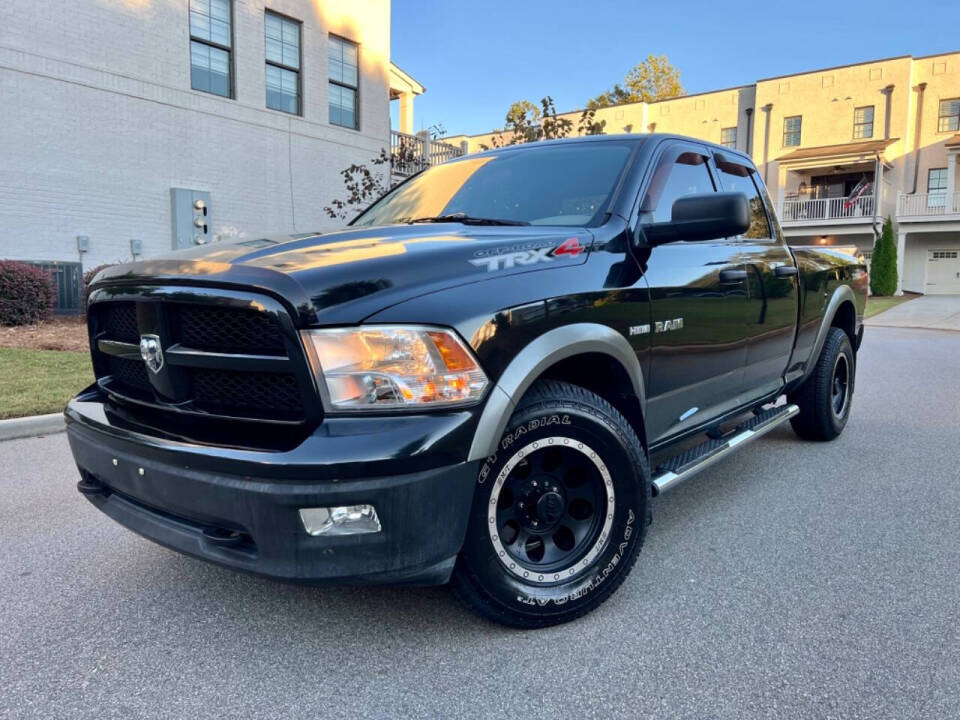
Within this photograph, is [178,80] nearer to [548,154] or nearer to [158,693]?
[548,154]

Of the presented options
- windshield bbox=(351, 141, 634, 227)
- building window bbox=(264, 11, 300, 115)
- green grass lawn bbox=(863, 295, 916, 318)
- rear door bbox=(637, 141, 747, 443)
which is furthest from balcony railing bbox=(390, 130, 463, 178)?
green grass lawn bbox=(863, 295, 916, 318)

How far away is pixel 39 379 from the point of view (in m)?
7.04

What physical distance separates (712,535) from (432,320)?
2.06m

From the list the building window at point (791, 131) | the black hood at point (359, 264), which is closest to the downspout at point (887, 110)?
the building window at point (791, 131)

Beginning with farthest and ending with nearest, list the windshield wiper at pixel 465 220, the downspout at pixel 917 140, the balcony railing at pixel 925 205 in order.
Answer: the downspout at pixel 917 140, the balcony railing at pixel 925 205, the windshield wiper at pixel 465 220

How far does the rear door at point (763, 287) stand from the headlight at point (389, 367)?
7.28ft

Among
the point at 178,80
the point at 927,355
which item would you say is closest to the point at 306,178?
the point at 178,80

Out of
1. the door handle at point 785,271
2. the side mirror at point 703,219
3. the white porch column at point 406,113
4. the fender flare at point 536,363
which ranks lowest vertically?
the fender flare at point 536,363

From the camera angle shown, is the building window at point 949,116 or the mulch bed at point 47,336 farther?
the building window at point 949,116

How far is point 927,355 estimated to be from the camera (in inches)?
458

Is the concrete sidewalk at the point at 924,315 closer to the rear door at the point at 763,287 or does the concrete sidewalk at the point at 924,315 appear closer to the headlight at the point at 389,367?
the rear door at the point at 763,287

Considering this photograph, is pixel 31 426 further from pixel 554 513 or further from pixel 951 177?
pixel 951 177

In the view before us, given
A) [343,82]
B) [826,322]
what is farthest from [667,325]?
[343,82]

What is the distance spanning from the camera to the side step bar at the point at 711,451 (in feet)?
10.2
